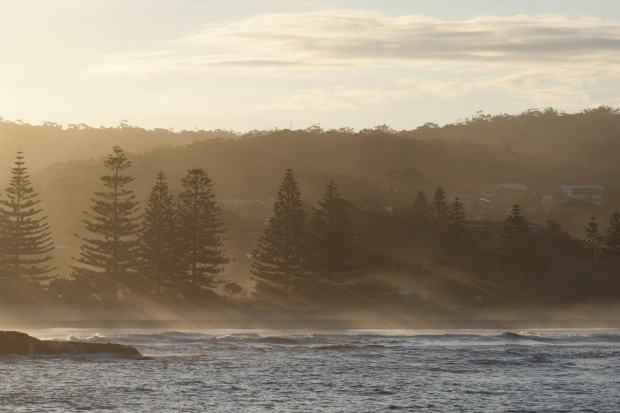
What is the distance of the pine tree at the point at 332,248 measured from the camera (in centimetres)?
8338

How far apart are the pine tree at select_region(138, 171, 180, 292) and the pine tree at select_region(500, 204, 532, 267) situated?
2893cm

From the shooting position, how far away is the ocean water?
32.8 m

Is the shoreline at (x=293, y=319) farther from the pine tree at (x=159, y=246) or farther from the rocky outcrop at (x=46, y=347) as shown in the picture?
the rocky outcrop at (x=46, y=347)

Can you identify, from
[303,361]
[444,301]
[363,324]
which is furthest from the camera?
[444,301]

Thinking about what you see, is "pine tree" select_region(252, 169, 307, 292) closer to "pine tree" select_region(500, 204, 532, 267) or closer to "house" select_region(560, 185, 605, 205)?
"pine tree" select_region(500, 204, 532, 267)

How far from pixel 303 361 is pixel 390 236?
183ft

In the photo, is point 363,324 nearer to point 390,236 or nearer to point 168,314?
point 168,314

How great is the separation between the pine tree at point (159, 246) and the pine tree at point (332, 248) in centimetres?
1131

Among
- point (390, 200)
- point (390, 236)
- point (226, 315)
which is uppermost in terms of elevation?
point (390, 200)

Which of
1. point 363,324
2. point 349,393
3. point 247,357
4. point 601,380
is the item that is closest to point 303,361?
point 247,357

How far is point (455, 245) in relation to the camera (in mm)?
87938

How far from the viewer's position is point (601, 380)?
3894cm

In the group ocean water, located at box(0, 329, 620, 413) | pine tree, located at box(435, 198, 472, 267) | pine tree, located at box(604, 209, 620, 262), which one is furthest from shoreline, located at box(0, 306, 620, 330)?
pine tree, located at box(604, 209, 620, 262)

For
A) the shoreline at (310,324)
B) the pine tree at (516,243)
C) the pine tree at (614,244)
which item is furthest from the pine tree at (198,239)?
the pine tree at (614,244)
